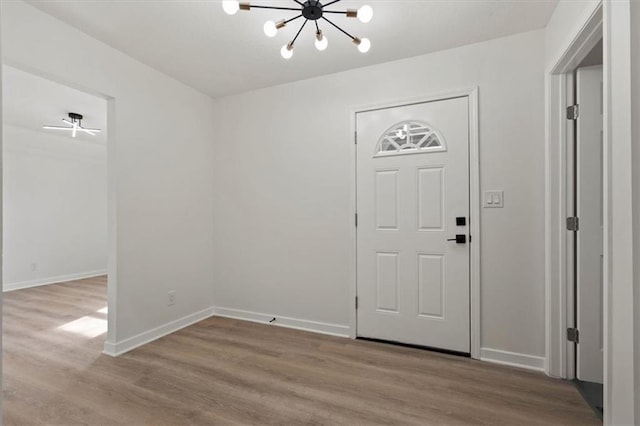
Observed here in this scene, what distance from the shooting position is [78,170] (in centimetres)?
600

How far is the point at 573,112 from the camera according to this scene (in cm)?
233

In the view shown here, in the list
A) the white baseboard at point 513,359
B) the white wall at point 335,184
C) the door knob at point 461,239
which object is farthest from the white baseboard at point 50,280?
the white baseboard at point 513,359

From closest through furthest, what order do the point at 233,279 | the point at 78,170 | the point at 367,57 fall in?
the point at 367,57, the point at 233,279, the point at 78,170

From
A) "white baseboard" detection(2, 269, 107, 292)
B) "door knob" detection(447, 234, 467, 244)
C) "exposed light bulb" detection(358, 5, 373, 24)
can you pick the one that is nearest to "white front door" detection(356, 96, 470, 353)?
"door knob" detection(447, 234, 467, 244)

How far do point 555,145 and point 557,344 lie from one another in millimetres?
1460

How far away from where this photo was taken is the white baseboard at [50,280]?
197 inches

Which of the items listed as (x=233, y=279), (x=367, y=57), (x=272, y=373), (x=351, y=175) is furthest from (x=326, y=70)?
(x=272, y=373)

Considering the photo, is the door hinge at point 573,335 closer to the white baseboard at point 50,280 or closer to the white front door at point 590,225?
the white front door at point 590,225

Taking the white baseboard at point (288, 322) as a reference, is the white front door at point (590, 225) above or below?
above

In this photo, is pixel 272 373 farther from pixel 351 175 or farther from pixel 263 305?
pixel 351 175

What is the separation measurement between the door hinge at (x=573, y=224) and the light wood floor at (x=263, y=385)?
3.59ft

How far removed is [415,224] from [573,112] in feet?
4.58

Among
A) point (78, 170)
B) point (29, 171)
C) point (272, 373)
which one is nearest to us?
point (272, 373)

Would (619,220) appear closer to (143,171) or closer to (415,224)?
(415,224)
